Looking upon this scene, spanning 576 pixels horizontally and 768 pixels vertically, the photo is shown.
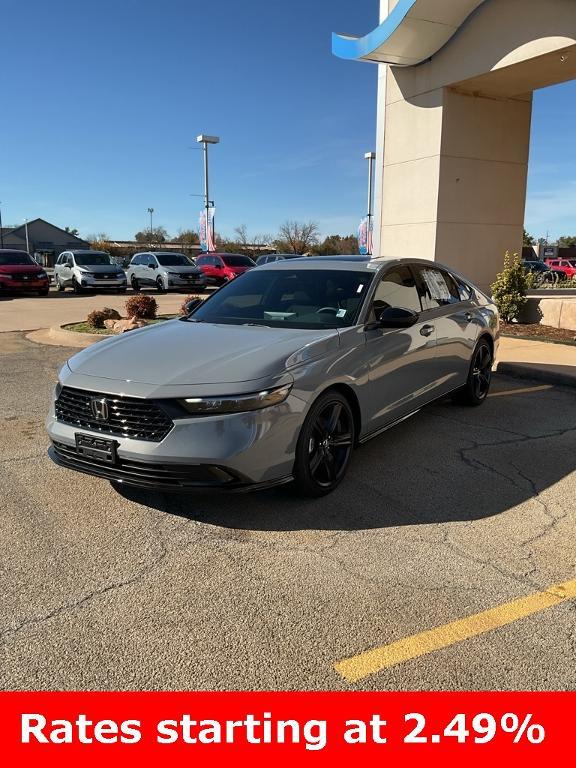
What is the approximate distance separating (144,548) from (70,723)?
4.26 ft

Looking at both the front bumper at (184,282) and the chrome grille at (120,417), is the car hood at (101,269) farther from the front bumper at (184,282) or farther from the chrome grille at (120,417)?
the chrome grille at (120,417)

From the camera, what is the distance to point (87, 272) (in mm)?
24625

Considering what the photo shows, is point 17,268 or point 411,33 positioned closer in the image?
point 411,33

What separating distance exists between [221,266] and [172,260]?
93.2 inches

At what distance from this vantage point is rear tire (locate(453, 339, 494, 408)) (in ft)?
21.8

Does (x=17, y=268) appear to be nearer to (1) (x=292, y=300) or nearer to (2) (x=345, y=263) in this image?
(2) (x=345, y=263)

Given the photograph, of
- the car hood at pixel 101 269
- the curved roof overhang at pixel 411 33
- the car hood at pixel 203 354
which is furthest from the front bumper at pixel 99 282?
the car hood at pixel 203 354

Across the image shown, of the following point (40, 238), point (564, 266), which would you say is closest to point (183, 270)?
point (564, 266)

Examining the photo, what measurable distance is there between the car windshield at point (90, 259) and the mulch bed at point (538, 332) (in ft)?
60.6

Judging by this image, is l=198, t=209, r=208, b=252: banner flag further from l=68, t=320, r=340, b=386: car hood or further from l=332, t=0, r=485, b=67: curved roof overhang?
l=68, t=320, r=340, b=386: car hood

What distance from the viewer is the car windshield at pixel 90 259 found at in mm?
25578

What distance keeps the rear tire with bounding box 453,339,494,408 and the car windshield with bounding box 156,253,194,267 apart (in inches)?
807

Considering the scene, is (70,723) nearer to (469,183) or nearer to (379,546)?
(379,546)

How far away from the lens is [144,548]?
360 cm
